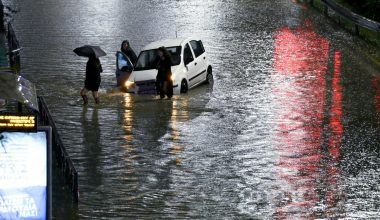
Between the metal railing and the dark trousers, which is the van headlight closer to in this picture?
the dark trousers

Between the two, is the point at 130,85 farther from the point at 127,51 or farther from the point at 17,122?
the point at 17,122

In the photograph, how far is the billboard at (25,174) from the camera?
1258cm

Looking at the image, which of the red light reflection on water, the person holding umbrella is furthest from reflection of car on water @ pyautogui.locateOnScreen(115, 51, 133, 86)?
the red light reflection on water

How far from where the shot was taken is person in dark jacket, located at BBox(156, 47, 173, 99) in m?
26.8

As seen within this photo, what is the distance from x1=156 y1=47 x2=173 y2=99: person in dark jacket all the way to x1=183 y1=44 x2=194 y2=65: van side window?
176 cm

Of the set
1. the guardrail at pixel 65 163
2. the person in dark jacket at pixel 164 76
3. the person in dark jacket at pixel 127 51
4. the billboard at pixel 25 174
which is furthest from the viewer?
the person in dark jacket at pixel 127 51

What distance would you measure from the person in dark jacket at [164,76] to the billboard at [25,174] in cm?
1405

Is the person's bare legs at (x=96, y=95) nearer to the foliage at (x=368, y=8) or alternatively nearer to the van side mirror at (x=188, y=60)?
the van side mirror at (x=188, y=60)

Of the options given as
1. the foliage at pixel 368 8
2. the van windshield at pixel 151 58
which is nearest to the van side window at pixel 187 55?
the van windshield at pixel 151 58

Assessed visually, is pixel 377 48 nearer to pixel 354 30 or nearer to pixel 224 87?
pixel 354 30

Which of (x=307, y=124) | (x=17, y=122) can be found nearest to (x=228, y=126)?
(x=307, y=124)

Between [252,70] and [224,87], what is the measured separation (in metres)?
2.96

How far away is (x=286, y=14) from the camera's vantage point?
45.1 metres

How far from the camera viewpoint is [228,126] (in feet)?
76.5
